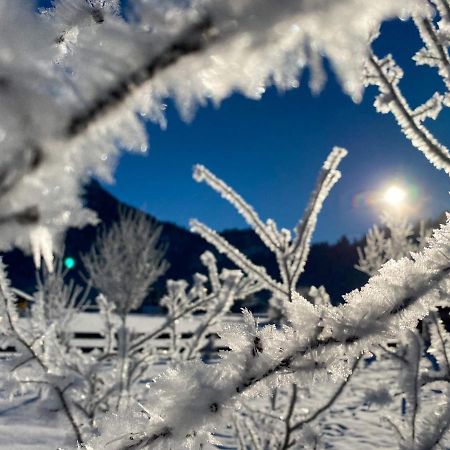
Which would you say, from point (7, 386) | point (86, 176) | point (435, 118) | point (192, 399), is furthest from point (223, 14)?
point (7, 386)

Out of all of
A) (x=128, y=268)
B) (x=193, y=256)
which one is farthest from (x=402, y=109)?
(x=193, y=256)

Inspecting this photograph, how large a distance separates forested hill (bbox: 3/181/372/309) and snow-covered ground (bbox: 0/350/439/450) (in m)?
54.7

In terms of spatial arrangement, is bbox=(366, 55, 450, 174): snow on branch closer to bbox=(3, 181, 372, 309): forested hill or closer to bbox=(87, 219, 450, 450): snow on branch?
bbox=(87, 219, 450, 450): snow on branch

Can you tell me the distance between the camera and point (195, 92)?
0.43 meters

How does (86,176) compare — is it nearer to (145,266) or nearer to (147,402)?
(147,402)

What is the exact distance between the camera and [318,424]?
15.2ft

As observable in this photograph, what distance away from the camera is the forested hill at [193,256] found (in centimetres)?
7181

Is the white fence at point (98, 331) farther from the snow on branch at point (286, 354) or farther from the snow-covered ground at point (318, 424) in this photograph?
the snow-covered ground at point (318, 424)

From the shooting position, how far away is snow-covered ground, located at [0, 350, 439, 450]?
3.36 m

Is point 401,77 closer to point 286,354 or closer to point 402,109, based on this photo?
point 402,109

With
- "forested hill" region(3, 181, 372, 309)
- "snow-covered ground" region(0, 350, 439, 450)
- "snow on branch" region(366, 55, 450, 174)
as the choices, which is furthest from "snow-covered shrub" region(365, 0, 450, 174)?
"forested hill" region(3, 181, 372, 309)

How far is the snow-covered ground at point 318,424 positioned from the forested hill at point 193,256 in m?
54.7

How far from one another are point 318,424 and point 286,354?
454 centimetres

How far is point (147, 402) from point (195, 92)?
382 millimetres
